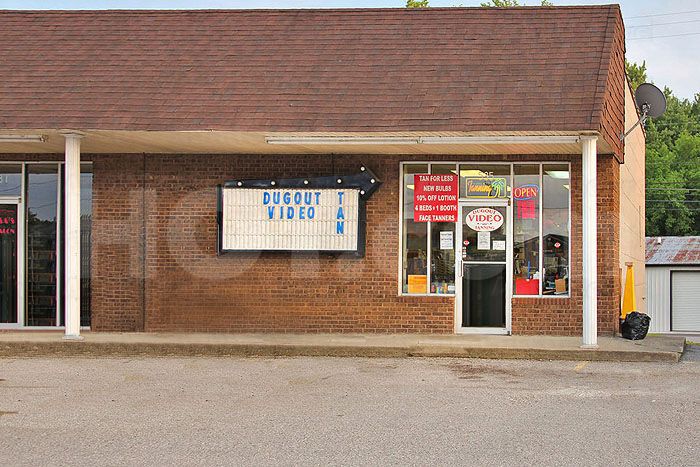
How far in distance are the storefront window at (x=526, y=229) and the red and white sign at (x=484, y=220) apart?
29 centimetres

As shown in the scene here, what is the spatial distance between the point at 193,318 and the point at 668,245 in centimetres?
3113

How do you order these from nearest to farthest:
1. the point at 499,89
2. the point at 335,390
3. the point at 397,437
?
1. the point at 397,437
2. the point at 335,390
3. the point at 499,89

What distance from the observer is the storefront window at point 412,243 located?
15.0 meters

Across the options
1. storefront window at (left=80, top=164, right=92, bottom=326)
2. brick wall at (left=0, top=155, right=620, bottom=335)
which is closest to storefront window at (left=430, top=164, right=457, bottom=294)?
brick wall at (left=0, top=155, right=620, bottom=335)

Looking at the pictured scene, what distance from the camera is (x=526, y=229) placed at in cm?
1488

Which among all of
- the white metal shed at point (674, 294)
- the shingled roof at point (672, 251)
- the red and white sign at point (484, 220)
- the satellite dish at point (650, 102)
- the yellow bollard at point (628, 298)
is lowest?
the white metal shed at point (674, 294)

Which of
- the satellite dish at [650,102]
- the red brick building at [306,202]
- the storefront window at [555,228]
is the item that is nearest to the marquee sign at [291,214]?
the red brick building at [306,202]

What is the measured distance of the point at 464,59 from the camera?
14266 millimetres

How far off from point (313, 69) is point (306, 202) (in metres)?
2.15

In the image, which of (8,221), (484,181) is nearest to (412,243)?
(484,181)

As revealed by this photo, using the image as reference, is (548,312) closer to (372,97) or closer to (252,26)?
(372,97)

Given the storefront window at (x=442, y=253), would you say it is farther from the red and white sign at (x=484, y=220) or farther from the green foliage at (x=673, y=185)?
the green foliage at (x=673, y=185)

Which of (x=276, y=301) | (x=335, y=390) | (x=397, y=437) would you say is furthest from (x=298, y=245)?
(x=397, y=437)

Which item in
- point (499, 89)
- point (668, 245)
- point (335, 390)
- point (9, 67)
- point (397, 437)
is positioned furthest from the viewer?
point (668, 245)
